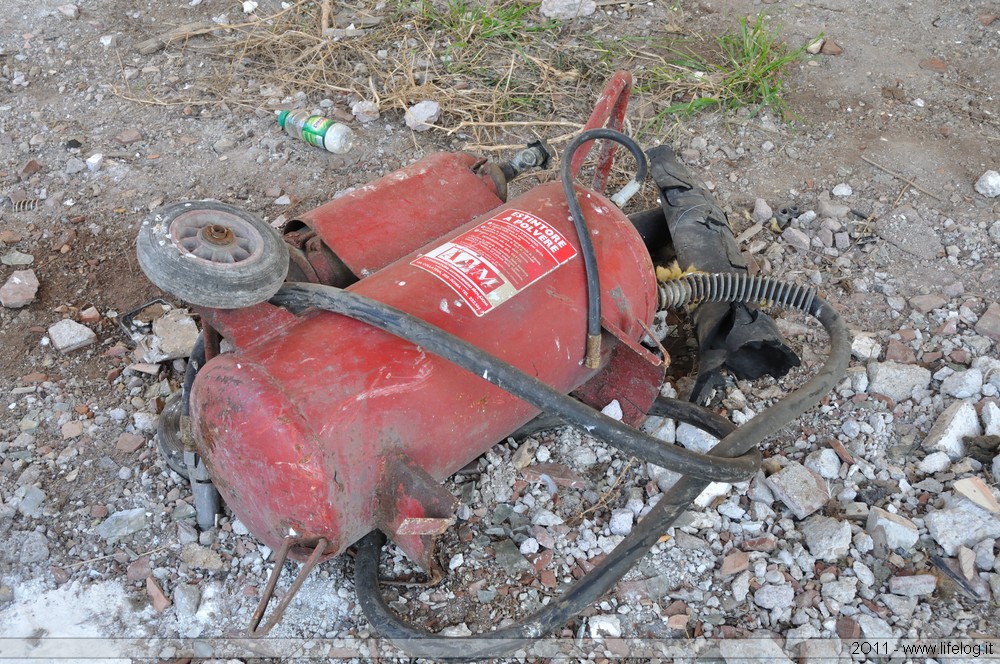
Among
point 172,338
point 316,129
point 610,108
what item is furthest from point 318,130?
point 610,108

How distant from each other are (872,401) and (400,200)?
1.15 meters

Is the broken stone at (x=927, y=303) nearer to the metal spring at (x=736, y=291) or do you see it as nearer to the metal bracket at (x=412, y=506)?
the metal spring at (x=736, y=291)

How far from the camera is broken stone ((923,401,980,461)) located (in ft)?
5.65

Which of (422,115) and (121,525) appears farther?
(422,115)

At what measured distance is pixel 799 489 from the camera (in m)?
1.63

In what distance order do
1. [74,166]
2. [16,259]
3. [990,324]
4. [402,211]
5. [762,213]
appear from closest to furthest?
[402,211] < [990,324] < [16,259] < [762,213] < [74,166]

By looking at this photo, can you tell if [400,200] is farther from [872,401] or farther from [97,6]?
[97,6]

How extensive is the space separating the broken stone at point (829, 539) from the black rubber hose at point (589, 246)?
21.1 inches

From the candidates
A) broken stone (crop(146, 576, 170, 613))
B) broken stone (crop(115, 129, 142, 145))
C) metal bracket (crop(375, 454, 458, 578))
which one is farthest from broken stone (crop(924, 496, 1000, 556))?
broken stone (crop(115, 129, 142, 145))

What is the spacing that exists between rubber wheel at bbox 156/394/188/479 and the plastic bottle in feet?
3.48

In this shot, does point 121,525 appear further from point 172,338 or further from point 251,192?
point 251,192

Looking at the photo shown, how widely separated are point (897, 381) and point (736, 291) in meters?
0.51

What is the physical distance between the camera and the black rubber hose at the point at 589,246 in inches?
57.9

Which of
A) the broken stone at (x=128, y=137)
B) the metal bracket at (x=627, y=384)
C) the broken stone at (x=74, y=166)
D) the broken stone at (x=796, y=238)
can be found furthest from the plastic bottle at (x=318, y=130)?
the broken stone at (x=796, y=238)
